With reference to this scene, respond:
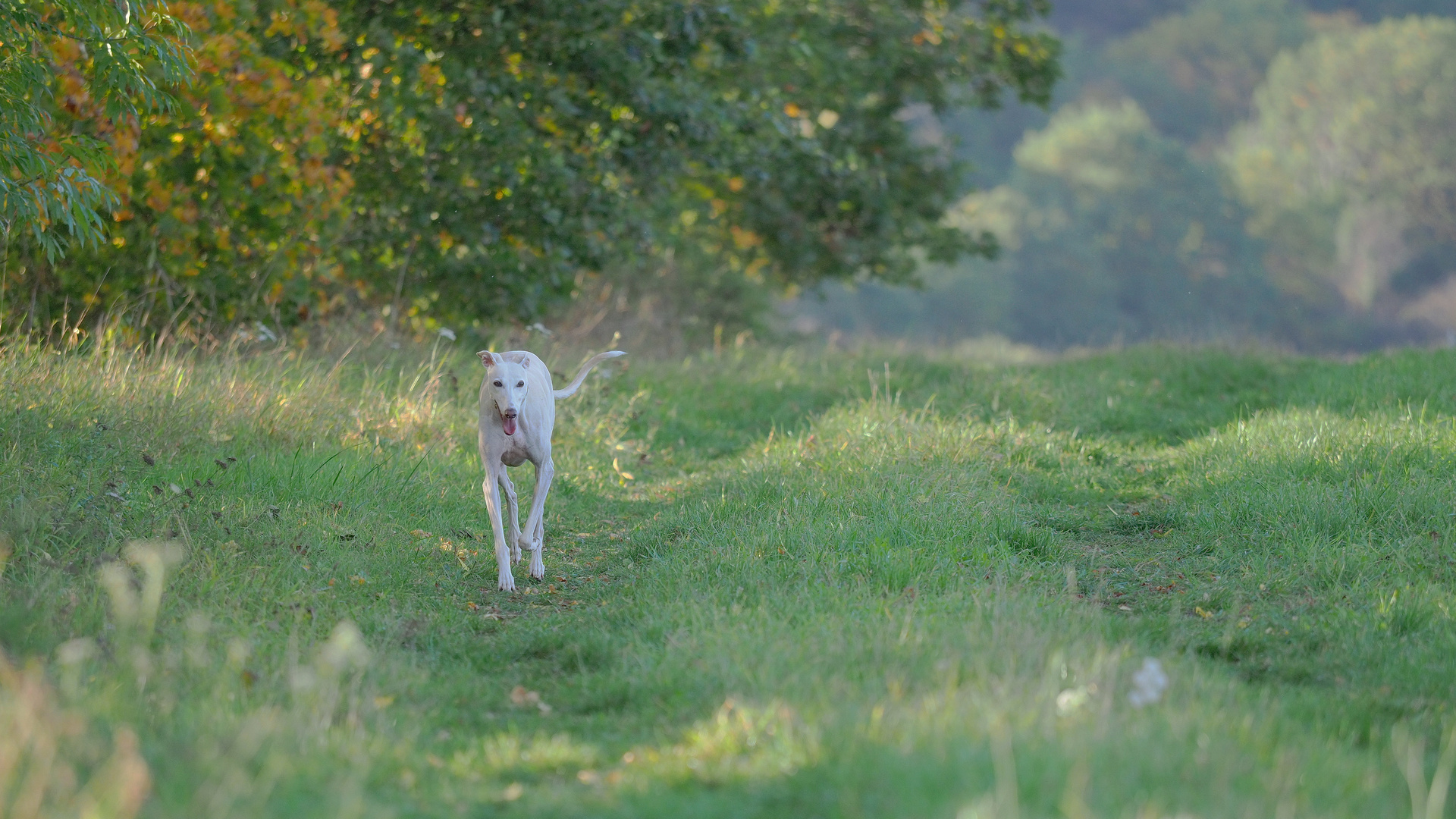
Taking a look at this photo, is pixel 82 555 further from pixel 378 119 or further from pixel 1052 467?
pixel 378 119

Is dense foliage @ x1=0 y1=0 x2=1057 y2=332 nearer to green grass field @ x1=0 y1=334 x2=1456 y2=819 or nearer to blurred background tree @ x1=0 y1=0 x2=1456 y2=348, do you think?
blurred background tree @ x1=0 y1=0 x2=1456 y2=348

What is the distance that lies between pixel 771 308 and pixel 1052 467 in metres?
14.0

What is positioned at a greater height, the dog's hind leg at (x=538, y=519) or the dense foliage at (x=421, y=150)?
the dense foliage at (x=421, y=150)

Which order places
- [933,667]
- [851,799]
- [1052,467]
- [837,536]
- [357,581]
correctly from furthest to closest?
[1052,467], [837,536], [357,581], [933,667], [851,799]

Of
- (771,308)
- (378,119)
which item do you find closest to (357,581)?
(378,119)

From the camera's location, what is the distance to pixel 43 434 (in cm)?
669

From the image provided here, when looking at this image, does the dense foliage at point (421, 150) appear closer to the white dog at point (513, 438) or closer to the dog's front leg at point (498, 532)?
the white dog at point (513, 438)

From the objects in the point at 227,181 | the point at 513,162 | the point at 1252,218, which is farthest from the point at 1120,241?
the point at 227,181

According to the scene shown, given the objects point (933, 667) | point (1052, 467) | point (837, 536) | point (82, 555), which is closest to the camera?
point (933, 667)

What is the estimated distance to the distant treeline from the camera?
4884 cm

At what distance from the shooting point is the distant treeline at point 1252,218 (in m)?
48.8

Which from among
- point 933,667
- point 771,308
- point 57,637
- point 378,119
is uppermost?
point 378,119

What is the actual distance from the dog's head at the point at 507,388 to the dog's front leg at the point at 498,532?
0.35 m

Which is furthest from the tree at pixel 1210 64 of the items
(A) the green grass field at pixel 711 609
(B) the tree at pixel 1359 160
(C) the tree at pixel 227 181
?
(C) the tree at pixel 227 181
